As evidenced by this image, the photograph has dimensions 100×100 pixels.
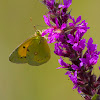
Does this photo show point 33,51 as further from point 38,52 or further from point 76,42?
point 76,42

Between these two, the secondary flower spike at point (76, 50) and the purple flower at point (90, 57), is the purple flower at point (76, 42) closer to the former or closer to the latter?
the secondary flower spike at point (76, 50)

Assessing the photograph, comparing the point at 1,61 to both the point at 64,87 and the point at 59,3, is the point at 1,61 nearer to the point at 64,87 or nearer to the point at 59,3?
the point at 64,87

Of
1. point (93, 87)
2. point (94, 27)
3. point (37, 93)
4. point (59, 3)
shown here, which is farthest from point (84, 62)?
point (37, 93)

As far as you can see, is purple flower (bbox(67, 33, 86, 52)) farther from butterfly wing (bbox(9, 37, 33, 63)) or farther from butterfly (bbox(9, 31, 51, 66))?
butterfly wing (bbox(9, 37, 33, 63))

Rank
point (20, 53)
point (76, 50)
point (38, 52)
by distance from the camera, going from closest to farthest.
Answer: point (76, 50), point (20, 53), point (38, 52)

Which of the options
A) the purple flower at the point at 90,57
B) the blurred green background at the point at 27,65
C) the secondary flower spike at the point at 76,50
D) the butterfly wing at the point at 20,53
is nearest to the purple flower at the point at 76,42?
the secondary flower spike at the point at 76,50

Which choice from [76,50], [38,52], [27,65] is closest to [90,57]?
[76,50]

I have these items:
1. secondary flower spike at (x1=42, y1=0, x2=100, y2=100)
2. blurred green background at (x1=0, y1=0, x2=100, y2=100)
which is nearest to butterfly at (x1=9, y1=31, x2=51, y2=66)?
secondary flower spike at (x1=42, y1=0, x2=100, y2=100)

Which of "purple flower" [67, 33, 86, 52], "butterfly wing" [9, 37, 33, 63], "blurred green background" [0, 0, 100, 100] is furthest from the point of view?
"blurred green background" [0, 0, 100, 100]
